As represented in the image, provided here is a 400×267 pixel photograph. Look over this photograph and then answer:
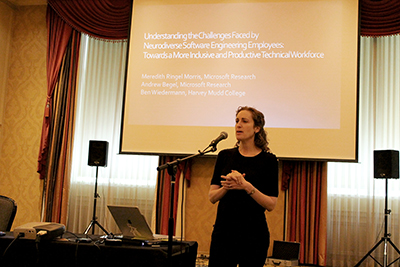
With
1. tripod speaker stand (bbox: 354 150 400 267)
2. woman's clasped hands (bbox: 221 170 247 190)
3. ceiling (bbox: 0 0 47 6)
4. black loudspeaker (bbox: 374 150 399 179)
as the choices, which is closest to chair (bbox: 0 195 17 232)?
woman's clasped hands (bbox: 221 170 247 190)

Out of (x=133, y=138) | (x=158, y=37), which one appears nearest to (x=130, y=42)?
(x=158, y=37)

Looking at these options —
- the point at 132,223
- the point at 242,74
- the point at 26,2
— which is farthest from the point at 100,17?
the point at 132,223

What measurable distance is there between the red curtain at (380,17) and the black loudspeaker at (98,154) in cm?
349

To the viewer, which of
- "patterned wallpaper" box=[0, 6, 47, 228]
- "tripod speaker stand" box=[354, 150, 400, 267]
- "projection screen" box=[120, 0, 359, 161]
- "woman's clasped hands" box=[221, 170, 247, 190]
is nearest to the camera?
"woman's clasped hands" box=[221, 170, 247, 190]

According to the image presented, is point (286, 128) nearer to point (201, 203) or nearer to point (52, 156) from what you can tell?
point (201, 203)

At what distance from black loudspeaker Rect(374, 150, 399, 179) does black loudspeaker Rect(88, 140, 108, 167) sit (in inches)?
125

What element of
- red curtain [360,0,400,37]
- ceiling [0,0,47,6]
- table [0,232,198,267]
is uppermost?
ceiling [0,0,47,6]

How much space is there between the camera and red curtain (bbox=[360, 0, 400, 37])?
16.5ft

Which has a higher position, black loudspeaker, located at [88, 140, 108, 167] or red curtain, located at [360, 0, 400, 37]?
red curtain, located at [360, 0, 400, 37]

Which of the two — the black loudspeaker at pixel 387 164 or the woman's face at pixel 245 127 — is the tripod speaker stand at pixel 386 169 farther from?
the woman's face at pixel 245 127

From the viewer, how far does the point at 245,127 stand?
2439 millimetres

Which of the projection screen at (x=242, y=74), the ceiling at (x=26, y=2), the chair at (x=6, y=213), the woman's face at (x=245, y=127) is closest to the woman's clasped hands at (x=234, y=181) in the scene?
the woman's face at (x=245, y=127)

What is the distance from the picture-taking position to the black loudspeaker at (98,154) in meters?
5.16

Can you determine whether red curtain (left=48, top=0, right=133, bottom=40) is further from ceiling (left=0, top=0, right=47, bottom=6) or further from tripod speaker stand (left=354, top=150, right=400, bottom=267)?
tripod speaker stand (left=354, top=150, right=400, bottom=267)
